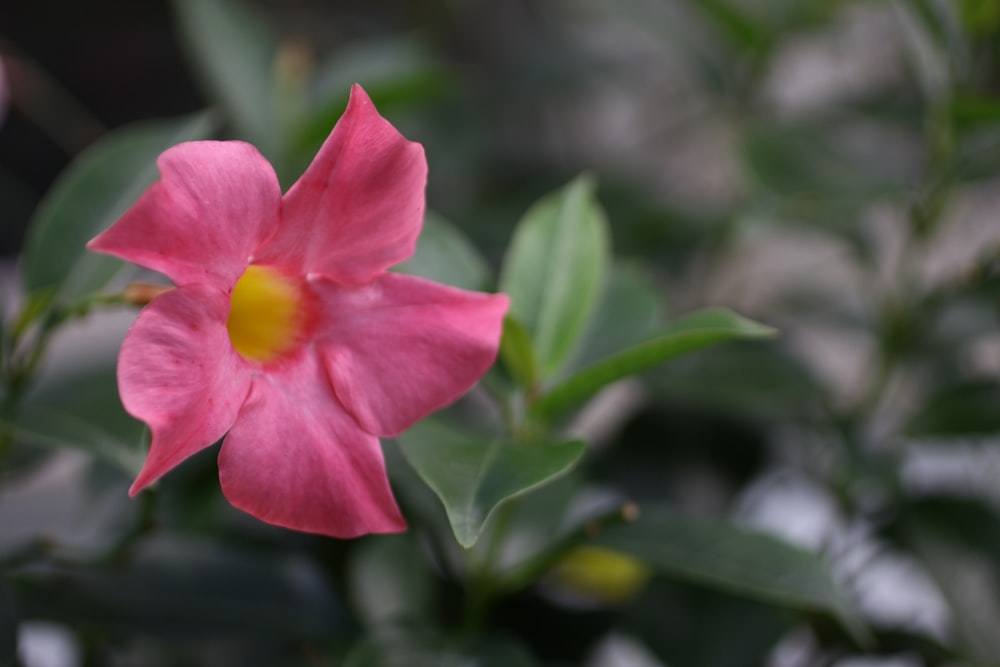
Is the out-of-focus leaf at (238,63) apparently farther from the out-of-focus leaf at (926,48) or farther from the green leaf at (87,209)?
the out-of-focus leaf at (926,48)

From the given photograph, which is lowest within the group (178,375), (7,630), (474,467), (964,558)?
(964,558)

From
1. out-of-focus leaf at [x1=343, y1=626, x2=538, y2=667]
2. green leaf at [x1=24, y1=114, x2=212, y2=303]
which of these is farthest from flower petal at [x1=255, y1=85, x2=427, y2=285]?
out-of-focus leaf at [x1=343, y1=626, x2=538, y2=667]

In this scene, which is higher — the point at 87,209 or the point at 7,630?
the point at 87,209

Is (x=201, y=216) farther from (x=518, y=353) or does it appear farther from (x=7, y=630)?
(x=7, y=630)

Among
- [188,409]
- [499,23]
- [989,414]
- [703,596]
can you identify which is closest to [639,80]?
[499,23]

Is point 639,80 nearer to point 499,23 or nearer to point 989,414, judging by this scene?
point 499,23

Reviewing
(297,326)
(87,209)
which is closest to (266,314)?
(297,326)
